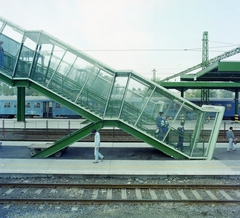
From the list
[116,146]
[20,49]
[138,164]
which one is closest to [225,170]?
[138,164]

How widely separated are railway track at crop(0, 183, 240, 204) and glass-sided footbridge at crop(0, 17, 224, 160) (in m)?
3.12

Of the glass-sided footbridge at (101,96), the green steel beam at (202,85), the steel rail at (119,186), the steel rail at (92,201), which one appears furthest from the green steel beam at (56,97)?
the green steel beam at (202,85)

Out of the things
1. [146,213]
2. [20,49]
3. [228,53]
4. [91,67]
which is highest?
[228,53]

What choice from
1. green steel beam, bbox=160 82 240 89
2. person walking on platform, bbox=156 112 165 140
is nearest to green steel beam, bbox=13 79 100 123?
person walking on platform, bbox=156 112 165 140

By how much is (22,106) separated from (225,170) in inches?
942

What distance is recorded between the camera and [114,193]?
802 cm

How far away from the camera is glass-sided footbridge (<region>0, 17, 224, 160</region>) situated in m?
11.1

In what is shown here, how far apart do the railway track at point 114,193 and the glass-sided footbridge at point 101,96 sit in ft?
10.2

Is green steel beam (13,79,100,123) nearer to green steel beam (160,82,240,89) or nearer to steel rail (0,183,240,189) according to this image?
steel rail (0,183,240,189)

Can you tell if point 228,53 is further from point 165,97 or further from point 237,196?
point 237,196

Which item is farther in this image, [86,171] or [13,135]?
[13,135]

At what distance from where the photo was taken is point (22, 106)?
90.7 feet

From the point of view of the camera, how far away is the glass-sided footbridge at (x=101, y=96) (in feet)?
36.6

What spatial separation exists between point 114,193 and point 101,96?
5111mm
